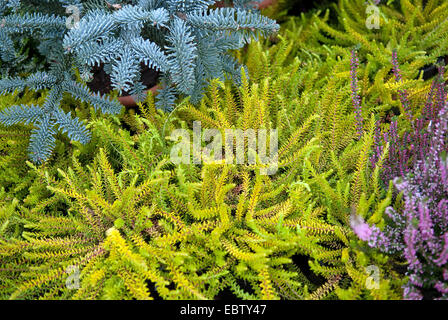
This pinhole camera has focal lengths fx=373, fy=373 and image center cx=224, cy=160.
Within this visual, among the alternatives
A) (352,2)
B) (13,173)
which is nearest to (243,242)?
(13,173)

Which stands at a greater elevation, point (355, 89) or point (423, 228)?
point (355, 89)

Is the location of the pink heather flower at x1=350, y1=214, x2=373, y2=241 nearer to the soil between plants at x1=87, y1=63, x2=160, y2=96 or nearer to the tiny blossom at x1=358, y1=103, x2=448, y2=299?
the tiny blossom at x1=358, y1=103, x2=448, y2=299

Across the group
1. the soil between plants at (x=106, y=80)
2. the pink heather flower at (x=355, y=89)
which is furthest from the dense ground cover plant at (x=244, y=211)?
the soil between plants at (x=106, y=80)

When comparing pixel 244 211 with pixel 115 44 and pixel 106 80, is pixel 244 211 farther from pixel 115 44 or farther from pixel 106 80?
pixel 106 80

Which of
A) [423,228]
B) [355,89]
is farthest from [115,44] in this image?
[423,228]

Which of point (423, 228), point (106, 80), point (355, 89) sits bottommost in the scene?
point (423, 228)

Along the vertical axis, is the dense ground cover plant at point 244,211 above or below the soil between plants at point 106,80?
below

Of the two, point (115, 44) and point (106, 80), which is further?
point (106, 80)

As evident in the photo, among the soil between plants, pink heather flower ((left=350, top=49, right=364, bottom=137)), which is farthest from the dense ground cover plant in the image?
the soil between plants

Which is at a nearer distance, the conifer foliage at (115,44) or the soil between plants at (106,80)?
the conifer foliage at (115,44)

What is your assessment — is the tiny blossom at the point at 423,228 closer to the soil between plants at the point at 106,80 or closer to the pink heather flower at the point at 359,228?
the pink heather flower at the point at 359,228

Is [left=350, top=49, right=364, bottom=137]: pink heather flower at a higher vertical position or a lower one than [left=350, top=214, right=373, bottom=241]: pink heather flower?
higher

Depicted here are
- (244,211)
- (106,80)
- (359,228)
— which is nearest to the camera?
(359,228)
